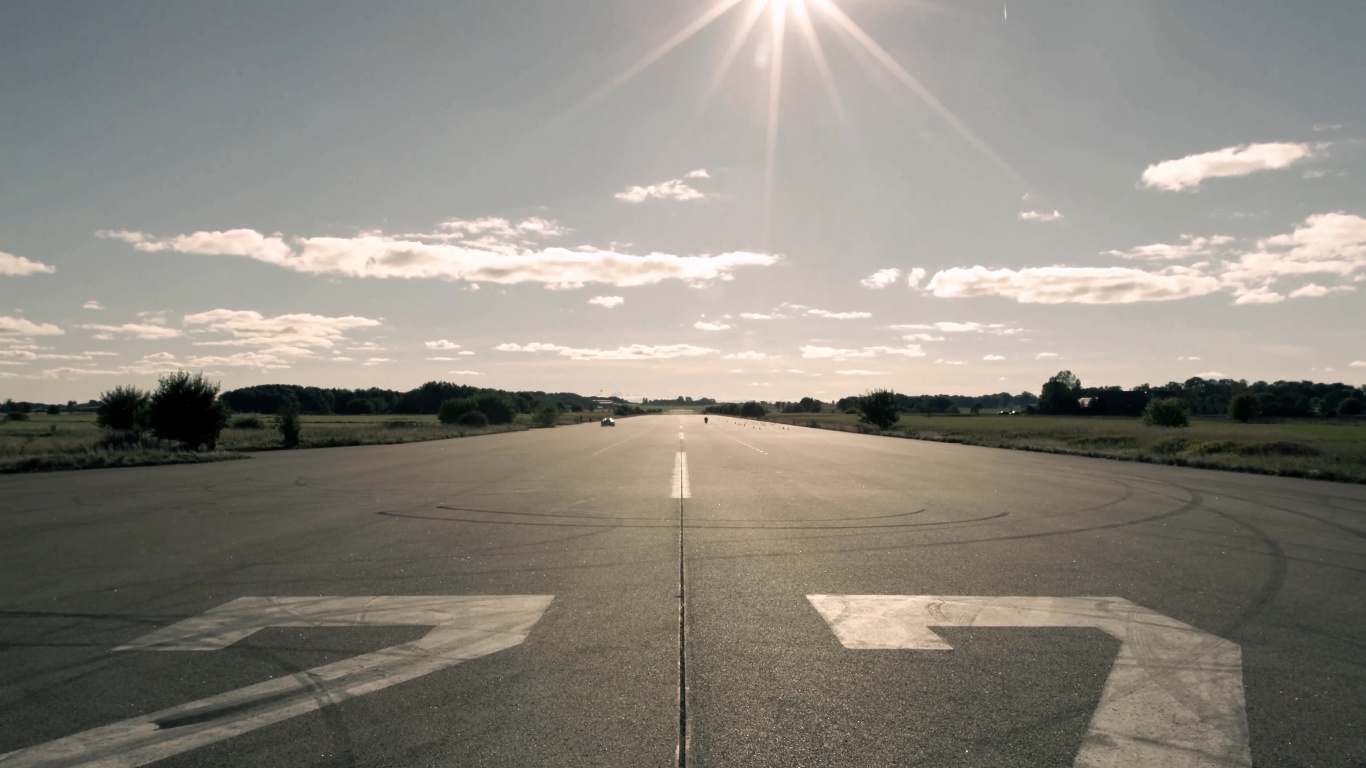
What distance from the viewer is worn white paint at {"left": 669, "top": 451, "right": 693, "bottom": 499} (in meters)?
17.2

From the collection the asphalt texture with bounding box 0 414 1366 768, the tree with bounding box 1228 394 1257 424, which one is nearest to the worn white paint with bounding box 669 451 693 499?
the asphalt texture with bounding box 0 414 1366 768

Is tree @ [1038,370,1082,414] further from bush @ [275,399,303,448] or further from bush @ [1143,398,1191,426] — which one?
bush @ [275,399,303,448]

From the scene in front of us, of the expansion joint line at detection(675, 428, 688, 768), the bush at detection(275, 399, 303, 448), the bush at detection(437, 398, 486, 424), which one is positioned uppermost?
the bush at detection(437, 398, 486, 424)

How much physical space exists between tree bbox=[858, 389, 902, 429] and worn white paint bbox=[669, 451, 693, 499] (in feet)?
166

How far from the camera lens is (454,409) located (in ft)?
323

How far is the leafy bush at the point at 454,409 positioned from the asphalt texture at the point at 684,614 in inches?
3186

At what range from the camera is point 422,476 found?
22250 mm

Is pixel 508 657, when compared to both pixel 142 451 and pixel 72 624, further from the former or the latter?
pixel 142 451

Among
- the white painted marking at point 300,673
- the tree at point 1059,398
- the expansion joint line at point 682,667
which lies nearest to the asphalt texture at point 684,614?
the expansion joint line at point 682,667

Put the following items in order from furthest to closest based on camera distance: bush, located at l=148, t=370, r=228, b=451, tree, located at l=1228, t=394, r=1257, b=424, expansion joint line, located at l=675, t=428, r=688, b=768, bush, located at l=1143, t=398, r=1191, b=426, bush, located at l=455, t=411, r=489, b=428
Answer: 1. bush, located at l=455, t=411, r=489, b=428
2. tree, located at l=1228, t=394, r=1257, b=424
3. bush, located at l=1143, t=398, r=1191, b=426
4. bush, located at l=148, t=370, r=228, b=451
5. expansion joint line, located at l=675, t=428, r=688, b=768

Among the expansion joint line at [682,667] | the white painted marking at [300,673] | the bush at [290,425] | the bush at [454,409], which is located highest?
→ the bush at [454,409]

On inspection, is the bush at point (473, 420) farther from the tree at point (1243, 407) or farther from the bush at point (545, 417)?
the tree at point (1243, 407)

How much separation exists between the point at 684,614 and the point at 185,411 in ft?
116

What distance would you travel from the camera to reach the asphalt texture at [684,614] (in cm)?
415
